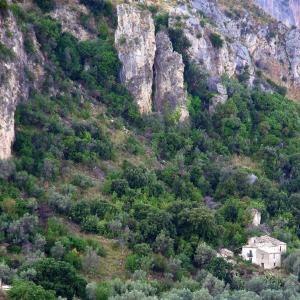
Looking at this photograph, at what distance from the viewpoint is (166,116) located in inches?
2387

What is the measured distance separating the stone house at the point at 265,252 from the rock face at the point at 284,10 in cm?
4160

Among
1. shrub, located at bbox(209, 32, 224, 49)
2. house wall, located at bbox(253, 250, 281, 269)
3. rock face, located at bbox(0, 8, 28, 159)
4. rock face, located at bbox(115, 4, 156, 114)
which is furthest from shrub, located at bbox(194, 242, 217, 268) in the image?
shrub, located at bbox(209, 32, 224, 49)

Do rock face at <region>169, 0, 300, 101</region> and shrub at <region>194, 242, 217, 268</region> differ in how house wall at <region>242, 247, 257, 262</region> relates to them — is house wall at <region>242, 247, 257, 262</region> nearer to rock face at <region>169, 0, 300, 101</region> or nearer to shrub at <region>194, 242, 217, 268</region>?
shrub at <region>194, 242, 217, 268</region>

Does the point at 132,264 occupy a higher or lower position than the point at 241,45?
lower

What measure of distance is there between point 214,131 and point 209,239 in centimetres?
1521

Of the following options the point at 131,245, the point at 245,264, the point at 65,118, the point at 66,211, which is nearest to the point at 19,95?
the point at 65,118

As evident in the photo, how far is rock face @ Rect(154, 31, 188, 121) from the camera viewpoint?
61000 mm

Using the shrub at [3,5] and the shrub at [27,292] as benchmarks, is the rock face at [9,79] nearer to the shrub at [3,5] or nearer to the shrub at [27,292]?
the shrub at [3,5]

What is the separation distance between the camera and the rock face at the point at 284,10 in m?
87.1

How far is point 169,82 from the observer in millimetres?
61375

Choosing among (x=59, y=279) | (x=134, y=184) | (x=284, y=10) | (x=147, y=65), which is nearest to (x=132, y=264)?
(x=59, y=279)

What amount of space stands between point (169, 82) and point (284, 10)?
32.6m

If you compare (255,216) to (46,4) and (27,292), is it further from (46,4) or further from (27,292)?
(46,4)

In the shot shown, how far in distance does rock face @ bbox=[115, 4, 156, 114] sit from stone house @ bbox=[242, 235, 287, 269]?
15.1m
